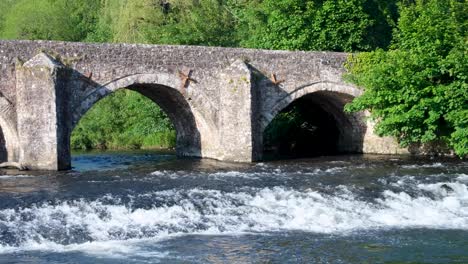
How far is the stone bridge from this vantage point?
19188 mm

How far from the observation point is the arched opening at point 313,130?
1030 inches

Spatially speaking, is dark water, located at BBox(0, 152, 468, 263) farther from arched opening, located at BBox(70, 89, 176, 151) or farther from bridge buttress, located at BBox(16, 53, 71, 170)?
arched opening, located at BBox(70, 89, 176, 151)

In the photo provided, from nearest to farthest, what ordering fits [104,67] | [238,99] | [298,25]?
[104,67]
[238,99]
[298,25]

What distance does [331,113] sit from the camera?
2719cm

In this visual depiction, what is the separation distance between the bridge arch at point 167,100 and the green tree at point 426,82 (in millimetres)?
5095

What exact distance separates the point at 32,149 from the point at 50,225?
6463mm

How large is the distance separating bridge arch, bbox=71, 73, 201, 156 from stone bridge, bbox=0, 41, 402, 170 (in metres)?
0.03

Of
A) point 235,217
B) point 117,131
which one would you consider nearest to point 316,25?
point 117,131

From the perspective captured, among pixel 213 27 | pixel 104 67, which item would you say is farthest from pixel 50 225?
pixel 213 27

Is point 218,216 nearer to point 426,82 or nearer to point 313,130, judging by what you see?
point 426,82

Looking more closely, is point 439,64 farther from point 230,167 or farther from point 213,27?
point 213,27

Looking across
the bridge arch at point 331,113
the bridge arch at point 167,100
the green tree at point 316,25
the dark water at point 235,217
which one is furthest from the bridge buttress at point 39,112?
the green tree at point 316,25

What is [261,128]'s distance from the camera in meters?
22.9

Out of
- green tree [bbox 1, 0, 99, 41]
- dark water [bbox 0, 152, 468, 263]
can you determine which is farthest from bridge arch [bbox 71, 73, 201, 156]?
green tree [bbox 1, 0, 99, 41]
